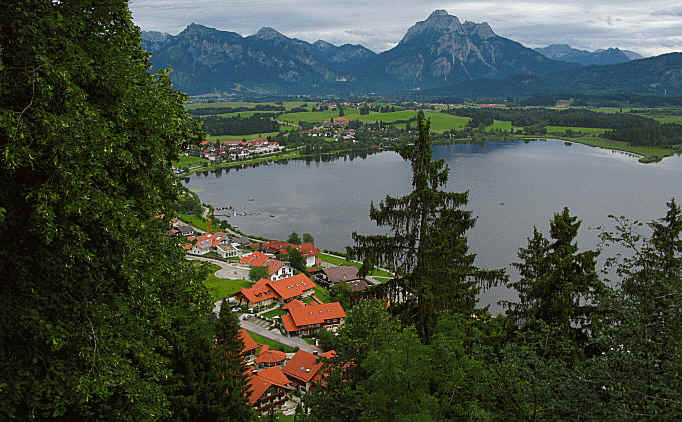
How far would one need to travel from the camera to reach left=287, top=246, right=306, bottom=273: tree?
Result: 36656 millimetres

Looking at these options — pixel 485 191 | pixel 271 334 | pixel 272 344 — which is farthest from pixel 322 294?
pixel 485 191

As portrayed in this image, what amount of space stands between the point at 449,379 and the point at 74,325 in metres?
4.75

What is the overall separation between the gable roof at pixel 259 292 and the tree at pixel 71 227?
2654cm

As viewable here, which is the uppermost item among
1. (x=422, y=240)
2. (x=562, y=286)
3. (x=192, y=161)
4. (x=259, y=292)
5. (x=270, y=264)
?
(x=422, y=240)

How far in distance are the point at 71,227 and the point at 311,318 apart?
24.5 m

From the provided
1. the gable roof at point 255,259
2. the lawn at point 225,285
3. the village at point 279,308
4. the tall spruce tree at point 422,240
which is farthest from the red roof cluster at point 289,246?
the tall spruce tree at point 422,240

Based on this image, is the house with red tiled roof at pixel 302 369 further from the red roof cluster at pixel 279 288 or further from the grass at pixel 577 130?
the grass at pixel 577 130

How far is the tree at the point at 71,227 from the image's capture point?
4.02 m

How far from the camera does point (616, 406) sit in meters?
4.64

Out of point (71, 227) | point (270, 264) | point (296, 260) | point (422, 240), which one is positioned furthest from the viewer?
point (296, 260)

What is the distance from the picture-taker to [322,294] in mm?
34312

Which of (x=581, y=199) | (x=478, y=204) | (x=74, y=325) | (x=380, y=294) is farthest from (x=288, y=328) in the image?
(x=581, y=199)

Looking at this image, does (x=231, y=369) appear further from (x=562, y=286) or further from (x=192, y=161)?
(x=192, y=161)

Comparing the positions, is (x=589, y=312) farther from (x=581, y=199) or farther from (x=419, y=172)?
(x=581, y=199)
